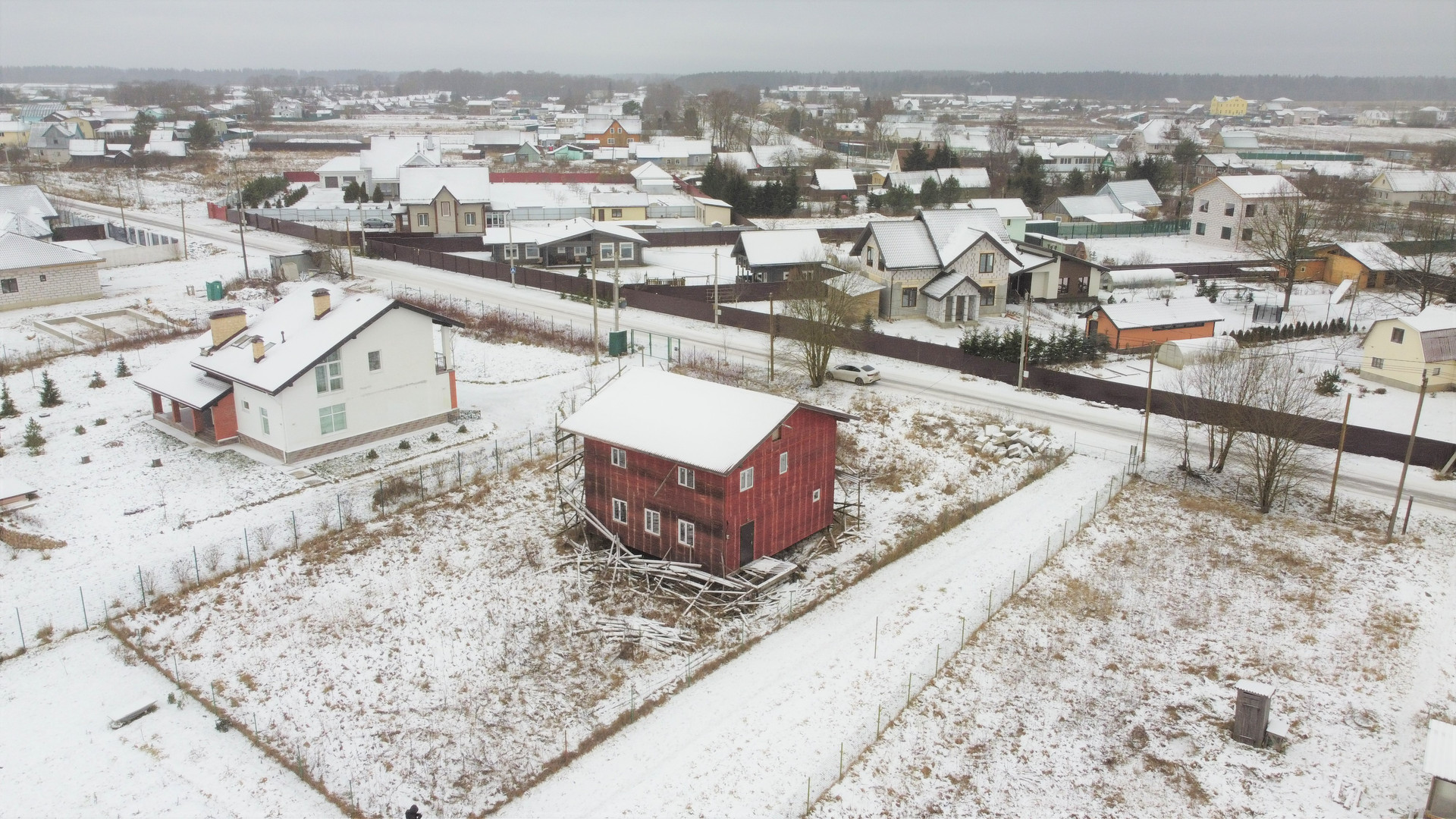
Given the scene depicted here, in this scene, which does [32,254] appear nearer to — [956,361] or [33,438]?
[33,438]

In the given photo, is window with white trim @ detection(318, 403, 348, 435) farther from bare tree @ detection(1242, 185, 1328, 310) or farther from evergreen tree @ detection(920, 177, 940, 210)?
evergreen tree @ detection(920, 177, 940, 210)

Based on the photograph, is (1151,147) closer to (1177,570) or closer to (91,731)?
(1177,570)

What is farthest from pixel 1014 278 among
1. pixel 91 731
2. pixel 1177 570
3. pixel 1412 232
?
pixel 91 731

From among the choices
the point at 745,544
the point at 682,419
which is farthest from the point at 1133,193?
the point at 745,544

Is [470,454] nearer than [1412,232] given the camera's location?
Yes

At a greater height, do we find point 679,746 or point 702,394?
point 702,394

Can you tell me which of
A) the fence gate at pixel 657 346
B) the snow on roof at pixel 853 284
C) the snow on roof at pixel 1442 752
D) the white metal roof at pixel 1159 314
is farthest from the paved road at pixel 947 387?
the snow on roof at pixel 1442 752

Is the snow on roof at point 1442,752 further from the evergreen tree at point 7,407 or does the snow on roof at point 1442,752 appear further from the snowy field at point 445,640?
the evergreen tree at point 7,407
